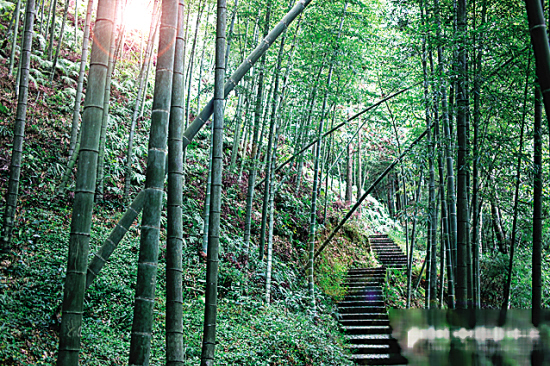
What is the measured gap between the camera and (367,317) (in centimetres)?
719

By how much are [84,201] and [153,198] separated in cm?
31

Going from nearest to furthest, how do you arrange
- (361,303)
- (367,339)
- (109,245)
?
1. (109,245)
2. (367,339)
3. (361,303)

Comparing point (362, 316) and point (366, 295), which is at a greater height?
point (366, 295)

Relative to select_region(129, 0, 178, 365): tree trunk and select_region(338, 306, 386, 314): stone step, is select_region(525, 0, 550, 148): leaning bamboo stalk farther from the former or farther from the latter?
select_region(338, 306, 386, 314): stone step

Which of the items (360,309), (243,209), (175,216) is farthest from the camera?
(243,209)

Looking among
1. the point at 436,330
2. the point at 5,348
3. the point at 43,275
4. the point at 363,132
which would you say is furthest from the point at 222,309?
the point at 363,132

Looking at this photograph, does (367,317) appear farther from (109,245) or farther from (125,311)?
(109,245)

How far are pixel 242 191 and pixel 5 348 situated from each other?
5997 millimetres

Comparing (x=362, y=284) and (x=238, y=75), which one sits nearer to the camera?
(x=238, y=75)

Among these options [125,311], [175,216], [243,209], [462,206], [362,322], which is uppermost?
[243,209]

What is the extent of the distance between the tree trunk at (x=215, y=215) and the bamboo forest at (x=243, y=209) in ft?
0.04

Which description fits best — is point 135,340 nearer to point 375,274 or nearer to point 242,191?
point 242,191

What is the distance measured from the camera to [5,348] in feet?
9.68

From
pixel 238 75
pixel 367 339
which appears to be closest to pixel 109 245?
pixel 238 75
